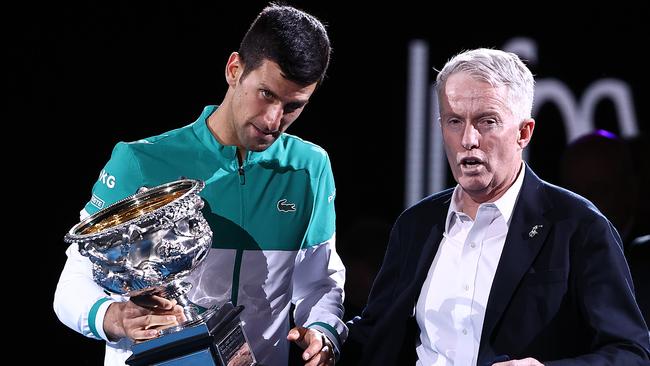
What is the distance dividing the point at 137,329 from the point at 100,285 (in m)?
0.14

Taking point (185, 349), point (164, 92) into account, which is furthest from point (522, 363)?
point (164, 92)

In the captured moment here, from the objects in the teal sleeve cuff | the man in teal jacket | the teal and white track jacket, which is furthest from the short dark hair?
the teal sleeve cuff

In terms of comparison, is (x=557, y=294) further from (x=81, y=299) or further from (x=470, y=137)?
(x=81, y=299)

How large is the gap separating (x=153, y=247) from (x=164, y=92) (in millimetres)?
2187

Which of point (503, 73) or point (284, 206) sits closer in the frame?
point (503, 73)

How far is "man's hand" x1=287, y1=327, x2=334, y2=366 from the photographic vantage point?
2199 mm

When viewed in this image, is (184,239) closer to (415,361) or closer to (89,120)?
(415,361)

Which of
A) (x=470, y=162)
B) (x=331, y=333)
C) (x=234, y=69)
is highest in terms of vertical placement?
(x=234, y=69)

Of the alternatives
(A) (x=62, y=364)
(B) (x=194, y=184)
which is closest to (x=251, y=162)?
(B) (x=194, y=184)

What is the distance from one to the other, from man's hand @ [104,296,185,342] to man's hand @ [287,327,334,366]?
29 cm

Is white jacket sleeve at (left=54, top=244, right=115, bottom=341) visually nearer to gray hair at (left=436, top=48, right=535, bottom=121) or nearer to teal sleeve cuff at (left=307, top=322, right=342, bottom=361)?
teal sleeve cuff at (left=307, top=322, right=342, bottom=361)

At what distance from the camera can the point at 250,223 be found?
2352 millimetres

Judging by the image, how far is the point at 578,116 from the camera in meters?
4.70

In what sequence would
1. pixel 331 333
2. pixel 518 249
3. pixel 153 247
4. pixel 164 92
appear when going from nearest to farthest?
pixel 153 247, pixel 518 249, pixel 331 333, pixel 164 92
